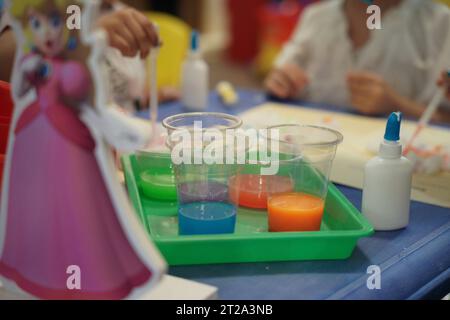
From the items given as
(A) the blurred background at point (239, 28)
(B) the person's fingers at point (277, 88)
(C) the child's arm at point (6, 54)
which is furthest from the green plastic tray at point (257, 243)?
(A) the blurred background at point (239, 28)

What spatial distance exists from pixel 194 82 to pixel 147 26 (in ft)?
1.82

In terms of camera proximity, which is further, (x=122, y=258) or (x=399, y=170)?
(x=399, y=170)

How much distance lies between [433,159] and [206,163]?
580mm

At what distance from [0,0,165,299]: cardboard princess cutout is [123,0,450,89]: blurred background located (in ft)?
10.9

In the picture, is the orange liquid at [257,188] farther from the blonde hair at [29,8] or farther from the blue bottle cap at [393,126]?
the blonde hair at [29,8]

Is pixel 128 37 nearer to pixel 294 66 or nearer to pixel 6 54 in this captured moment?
pixel 6 54

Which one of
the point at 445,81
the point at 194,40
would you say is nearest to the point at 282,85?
the point at 194,40

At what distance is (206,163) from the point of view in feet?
3.36

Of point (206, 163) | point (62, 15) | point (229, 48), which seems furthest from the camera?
point (229, 48)

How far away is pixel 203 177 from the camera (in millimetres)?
1037

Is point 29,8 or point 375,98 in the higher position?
point 29,8

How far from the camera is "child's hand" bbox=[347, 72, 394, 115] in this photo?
1798 millimetres
